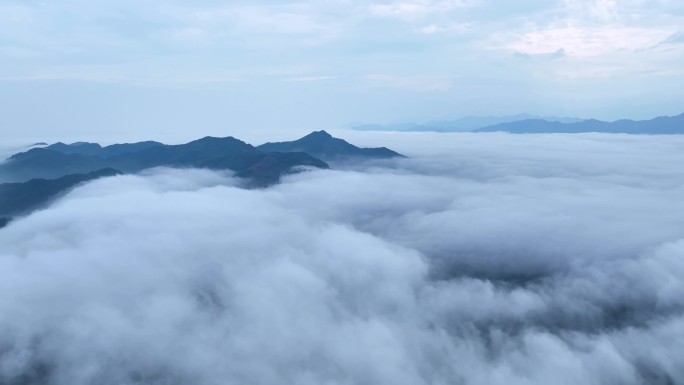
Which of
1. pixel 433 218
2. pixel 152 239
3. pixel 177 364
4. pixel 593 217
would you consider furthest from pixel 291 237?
pixel 593 217

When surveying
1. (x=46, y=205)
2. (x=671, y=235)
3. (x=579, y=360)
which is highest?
(x=46, y=205)

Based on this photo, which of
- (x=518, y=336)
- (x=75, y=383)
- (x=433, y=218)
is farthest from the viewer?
(x=433, y=218)

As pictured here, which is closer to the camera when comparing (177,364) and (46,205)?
(177,364)

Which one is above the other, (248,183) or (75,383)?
(248,183)

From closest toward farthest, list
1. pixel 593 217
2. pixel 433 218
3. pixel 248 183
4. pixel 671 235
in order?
1. pixel 671 235
2. pixel 593 217
3. pixel 433 218
4. pixel 248 183

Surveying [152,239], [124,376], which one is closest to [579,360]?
[124,376]

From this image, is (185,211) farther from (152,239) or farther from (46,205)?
(46,205)
